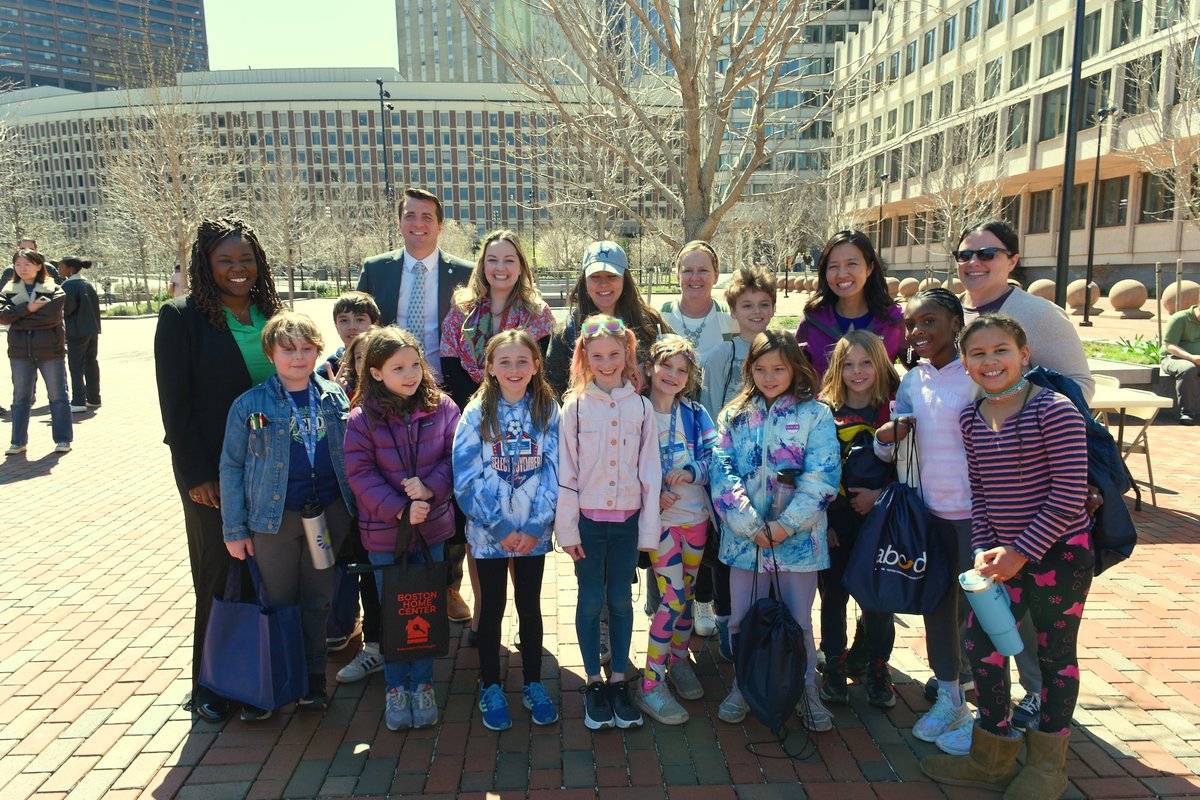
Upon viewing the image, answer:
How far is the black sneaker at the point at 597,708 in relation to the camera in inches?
126

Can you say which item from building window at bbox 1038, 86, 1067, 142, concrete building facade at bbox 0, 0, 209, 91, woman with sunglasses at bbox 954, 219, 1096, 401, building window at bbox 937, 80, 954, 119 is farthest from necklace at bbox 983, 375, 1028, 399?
concrete building facade at bbox 0, 0, 209, 91

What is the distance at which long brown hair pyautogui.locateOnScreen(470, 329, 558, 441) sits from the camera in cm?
323

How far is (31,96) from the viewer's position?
99250mm

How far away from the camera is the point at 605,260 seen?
3.71 meters

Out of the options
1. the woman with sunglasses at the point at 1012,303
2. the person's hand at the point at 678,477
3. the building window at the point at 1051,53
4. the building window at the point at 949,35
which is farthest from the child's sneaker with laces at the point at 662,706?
the building window at the point at 949,35

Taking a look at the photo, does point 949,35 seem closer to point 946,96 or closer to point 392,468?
point 946,96

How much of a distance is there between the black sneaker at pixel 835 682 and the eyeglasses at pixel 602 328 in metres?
1.82

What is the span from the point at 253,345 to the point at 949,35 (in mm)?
45899

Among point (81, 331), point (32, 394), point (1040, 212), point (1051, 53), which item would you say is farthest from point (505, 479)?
point (1040, 212)

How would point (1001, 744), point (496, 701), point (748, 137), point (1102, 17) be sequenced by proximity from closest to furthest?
point (1001, 744) → point (496, 701) → point (748, 137) → point (1102, 17)

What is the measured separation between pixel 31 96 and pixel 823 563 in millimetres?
130299

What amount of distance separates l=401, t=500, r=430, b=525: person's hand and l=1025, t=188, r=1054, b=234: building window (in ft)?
129

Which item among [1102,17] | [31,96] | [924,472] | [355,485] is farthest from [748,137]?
[31,96]

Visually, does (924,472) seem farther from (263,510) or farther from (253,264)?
(253,264)
